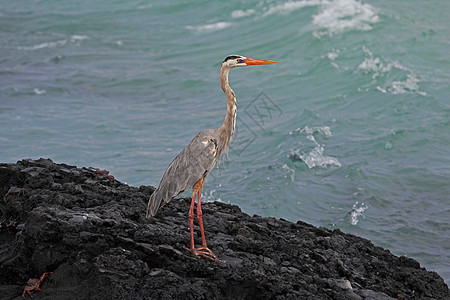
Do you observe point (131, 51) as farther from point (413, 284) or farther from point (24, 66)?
point (413, 284)

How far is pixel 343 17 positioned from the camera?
78.1 ft

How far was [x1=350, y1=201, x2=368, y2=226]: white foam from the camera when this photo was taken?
10891 millimetres

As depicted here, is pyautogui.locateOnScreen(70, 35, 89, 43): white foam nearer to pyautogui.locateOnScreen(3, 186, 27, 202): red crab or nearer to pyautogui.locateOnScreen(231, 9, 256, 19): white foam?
pyautogui.locateOnScreen(231, 9, 256, 19): white foam

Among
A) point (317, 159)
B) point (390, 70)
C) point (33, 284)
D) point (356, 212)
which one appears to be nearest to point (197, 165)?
point (33, 284)

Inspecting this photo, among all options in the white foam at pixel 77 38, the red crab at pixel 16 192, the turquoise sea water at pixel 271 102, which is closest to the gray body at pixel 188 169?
the red crab at pixel 16 192

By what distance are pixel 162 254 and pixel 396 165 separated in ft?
28.4

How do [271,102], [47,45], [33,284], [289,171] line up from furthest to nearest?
[47,45], [271,102], [289,171], [33,284]

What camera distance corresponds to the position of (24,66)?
21.5 metres

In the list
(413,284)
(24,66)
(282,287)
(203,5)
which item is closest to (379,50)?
(203,5)

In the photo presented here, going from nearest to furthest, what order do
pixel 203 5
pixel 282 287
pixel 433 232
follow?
pixel 282 287
pixel 433 232
pixel 203 5

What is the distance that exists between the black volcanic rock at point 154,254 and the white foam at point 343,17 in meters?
16.1

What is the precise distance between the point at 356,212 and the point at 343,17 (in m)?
14.4

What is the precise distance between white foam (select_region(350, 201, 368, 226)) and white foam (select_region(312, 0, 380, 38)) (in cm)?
1237

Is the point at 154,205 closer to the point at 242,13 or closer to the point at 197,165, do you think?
the point at 197,165
